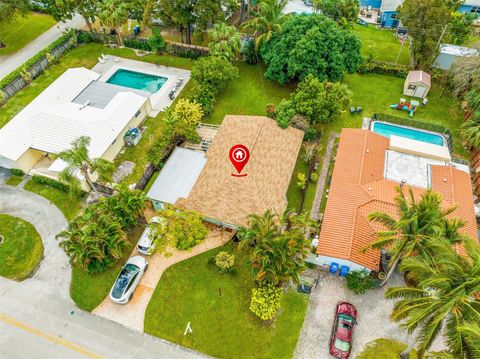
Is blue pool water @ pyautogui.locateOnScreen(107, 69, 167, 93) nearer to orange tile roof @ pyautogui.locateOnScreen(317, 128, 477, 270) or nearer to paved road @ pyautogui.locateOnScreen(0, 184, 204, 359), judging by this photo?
paved road @ pyautogui.locateOnScreen(0, 184, 204, 359)

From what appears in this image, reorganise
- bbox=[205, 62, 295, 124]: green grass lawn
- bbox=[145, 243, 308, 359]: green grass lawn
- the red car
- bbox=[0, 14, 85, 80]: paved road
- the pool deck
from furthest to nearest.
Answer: bbox=[0, 14, 85, 80]: paved road < the pool deck < bbox=[205, 62, 295, 124]: green grass lawn < bbox=[145, 243, 308, 359]: green grass lawn < the red car

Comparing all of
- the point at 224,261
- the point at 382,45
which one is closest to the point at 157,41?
the point at 382,45

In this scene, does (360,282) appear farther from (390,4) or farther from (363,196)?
(390,4)

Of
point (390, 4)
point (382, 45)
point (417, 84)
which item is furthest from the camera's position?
point (390, 4)

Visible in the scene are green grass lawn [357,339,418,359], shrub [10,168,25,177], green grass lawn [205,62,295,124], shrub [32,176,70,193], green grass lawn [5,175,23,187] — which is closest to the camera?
green grass lawn [357,339,418,359]

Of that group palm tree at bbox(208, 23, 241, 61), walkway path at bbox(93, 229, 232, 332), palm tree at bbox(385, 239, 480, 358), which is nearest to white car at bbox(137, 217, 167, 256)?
walkway path at bbox(93, 229, 232, 332)

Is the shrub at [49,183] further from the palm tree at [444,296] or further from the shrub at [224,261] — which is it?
the palm tree at [444,296]
